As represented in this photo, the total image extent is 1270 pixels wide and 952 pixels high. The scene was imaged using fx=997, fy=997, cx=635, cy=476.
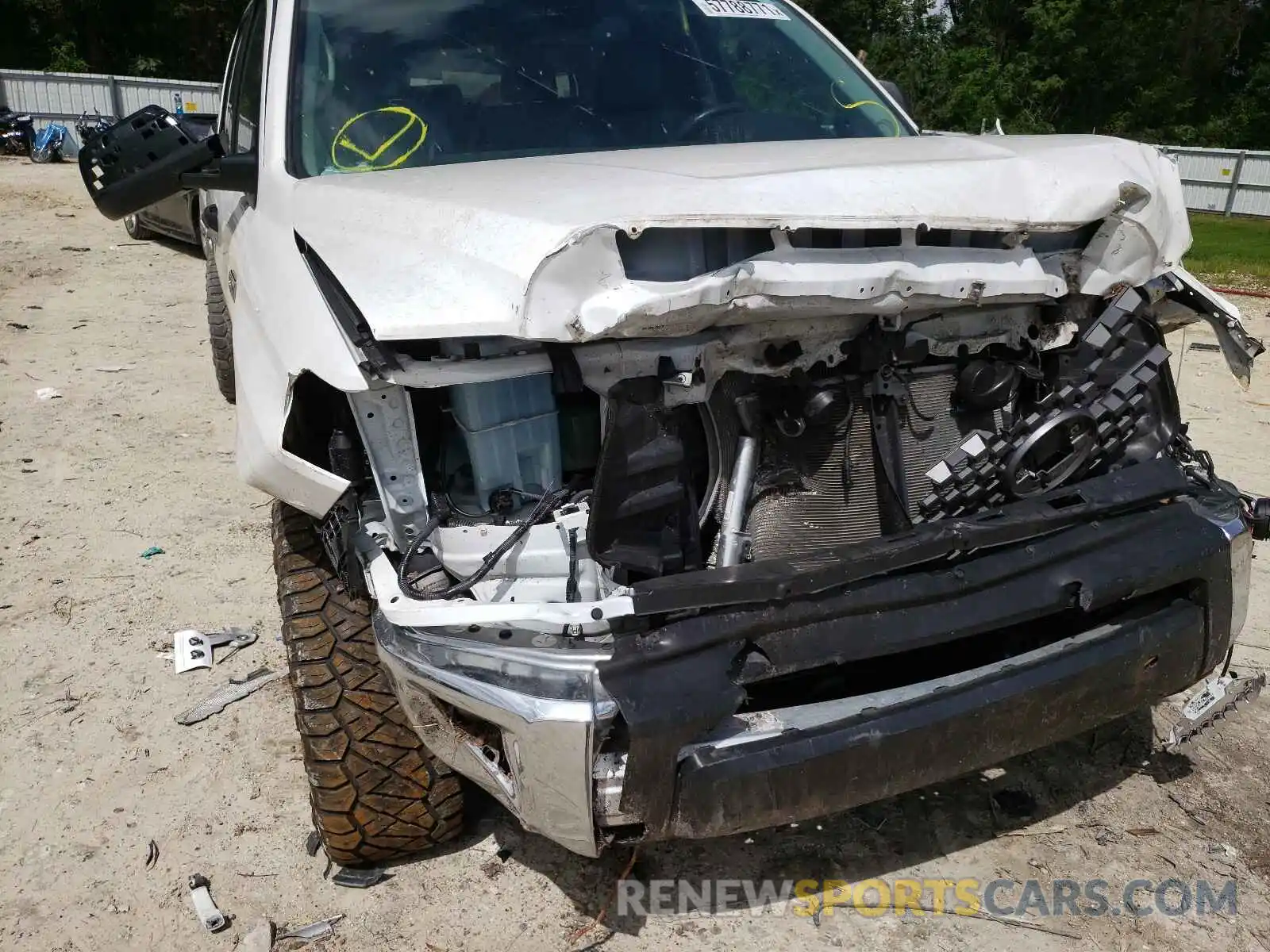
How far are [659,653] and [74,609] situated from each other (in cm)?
265

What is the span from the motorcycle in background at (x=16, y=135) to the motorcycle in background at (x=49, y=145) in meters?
0.52

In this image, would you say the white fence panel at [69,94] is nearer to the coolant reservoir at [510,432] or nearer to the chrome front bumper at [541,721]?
the coolant reservoir at [510,432]

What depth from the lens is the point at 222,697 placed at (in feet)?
10.1

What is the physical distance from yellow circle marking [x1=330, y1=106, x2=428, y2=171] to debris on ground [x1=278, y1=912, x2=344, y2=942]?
192 centimetres

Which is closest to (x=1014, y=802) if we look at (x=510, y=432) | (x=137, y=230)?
(x=510, y=432)

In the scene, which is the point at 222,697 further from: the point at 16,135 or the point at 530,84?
the point at 16,135

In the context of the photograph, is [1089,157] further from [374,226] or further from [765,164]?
[374,226]

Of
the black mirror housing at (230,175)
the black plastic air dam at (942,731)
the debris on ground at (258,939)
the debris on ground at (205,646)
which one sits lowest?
the debris on ground at (258,939)

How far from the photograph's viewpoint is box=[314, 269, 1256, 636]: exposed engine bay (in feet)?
6.73

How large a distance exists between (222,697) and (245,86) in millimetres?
2183

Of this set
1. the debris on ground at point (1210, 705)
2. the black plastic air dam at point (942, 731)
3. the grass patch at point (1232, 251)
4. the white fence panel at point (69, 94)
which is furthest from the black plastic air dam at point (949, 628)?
the white fence panel at point (69, 94)

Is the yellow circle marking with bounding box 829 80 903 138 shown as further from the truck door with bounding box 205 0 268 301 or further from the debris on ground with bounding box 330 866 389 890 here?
the debris on ground with bounding box 330 866 389 890

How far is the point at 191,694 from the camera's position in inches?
122

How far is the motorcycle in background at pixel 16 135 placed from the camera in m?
16.3
